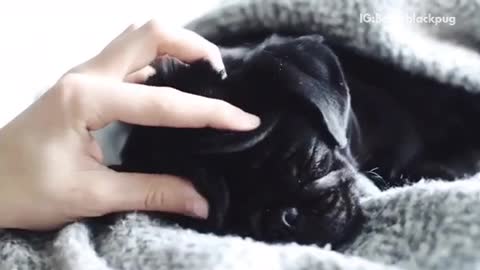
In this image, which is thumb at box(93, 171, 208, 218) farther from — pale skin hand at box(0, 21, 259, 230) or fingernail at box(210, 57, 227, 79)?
fingernail at box(210, 57, 227, 79)

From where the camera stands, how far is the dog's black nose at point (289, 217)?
0.93m

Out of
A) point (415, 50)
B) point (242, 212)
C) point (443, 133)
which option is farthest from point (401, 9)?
point (242, 212)

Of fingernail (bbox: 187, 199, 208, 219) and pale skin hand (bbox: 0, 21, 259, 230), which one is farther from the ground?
pale skin hand (bbox: 0, 21, 259, 230)

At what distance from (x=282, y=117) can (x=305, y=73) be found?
0.21 ft

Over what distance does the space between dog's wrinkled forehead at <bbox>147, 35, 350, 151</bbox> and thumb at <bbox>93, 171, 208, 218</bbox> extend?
56 millimetres

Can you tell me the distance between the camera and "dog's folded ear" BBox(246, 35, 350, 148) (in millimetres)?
973

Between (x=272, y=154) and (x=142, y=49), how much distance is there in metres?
0.20

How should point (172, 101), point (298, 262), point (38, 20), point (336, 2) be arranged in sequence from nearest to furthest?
point (298, 262) < point (172, 101) < point (336, 2) < point (38, 20)

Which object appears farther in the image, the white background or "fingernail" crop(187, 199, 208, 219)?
the white background

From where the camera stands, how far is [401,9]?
1228 mm

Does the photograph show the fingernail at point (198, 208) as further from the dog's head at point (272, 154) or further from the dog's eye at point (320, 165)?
the dog's eye at point (320, 165)

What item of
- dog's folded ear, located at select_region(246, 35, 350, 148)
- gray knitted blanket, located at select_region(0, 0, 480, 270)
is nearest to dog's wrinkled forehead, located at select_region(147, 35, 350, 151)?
dog's folded ear, located at select_region(246, 35, 350, 148)

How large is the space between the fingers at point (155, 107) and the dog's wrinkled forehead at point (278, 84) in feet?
0.09

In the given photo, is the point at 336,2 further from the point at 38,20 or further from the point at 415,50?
the point at 38,20
